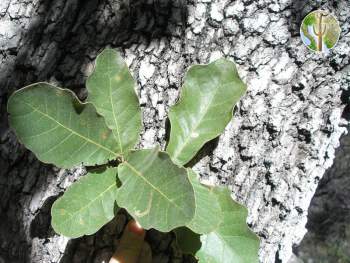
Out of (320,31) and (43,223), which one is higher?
(320,31)

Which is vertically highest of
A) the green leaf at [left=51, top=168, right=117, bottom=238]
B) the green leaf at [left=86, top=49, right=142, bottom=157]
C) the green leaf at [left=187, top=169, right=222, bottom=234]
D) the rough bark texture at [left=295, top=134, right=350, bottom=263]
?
the green leaf at [left=86, top=49, right=142, bottom=157]

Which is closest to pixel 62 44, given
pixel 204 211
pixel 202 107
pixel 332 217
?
pixel 202 107

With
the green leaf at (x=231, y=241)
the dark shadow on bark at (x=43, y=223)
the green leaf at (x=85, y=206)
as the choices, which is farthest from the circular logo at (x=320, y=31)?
the dark shadow on bark at (x=43, y=223)

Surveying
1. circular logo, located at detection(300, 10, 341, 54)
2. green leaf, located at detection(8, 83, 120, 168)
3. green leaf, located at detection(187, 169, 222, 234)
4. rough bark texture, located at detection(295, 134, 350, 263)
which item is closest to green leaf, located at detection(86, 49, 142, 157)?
green leaf, located at detection(8, 83, 120, 168)

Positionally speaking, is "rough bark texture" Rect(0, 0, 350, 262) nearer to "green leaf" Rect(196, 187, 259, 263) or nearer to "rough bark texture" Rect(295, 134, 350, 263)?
"green leaf" Rect(196, 187, 259, 263)

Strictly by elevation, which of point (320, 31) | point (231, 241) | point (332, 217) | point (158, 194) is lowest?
point (332, 217)

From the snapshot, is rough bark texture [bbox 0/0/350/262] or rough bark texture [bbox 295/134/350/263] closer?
rough bark texture [bbox 0/0/350/262]

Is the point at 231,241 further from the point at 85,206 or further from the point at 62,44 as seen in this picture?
the point at 62,44

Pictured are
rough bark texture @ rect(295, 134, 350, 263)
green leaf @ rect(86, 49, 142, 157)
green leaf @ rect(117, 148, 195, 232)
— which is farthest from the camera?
rough bark texture @ rect(295, 134, 350, 263)
